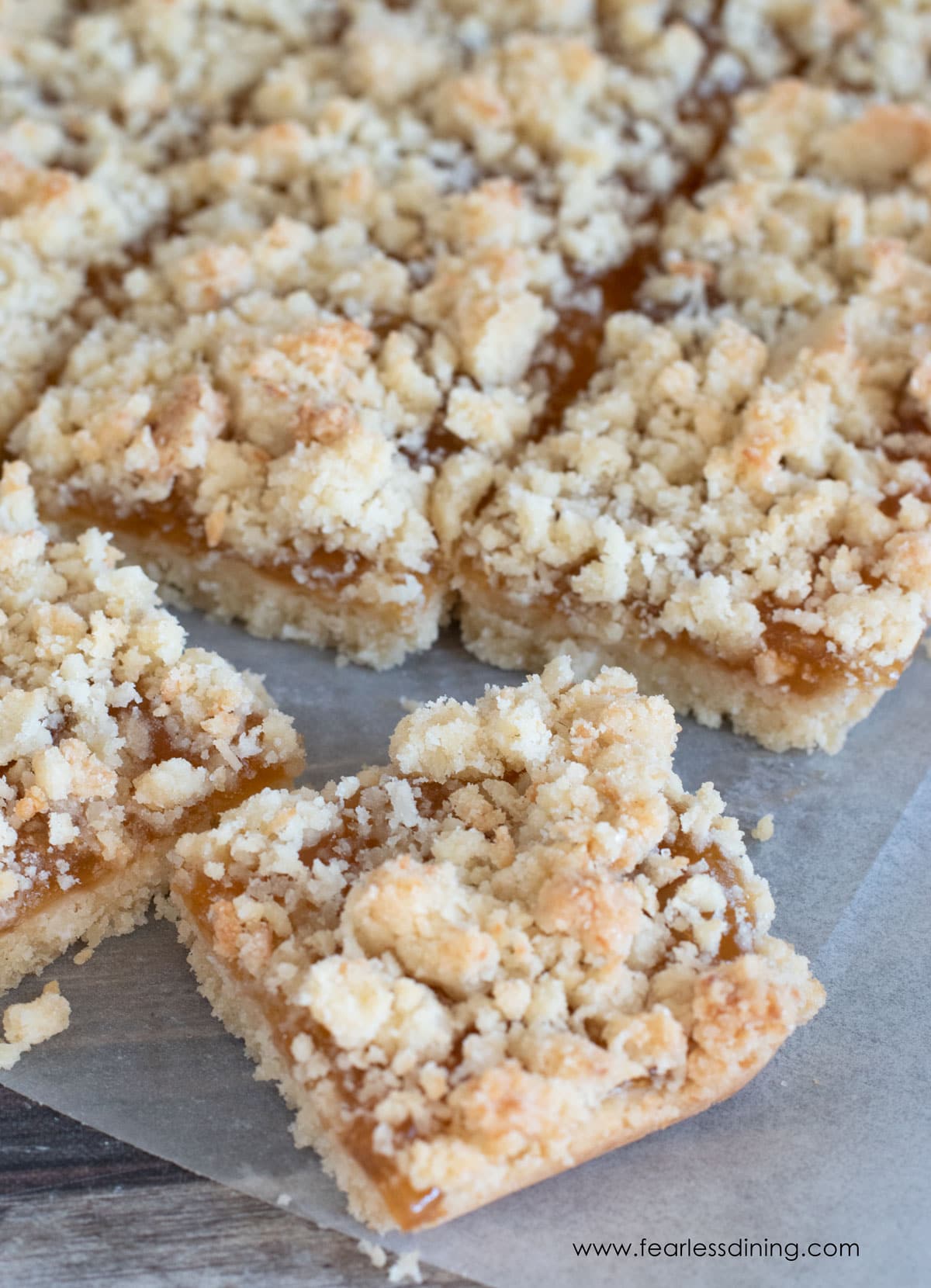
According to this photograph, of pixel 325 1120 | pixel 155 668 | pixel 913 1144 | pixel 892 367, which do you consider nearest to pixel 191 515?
pixel 155 668

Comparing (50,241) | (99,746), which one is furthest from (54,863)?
(50,241)

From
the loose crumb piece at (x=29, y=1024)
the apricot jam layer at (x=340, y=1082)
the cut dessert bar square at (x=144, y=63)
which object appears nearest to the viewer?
the apricot jam layer at (x=340, y=1082)

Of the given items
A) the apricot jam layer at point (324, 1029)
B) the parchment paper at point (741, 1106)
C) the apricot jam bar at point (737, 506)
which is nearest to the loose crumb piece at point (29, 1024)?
the parchment paper at point (741, 1106)

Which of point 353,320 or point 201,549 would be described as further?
point 353,320

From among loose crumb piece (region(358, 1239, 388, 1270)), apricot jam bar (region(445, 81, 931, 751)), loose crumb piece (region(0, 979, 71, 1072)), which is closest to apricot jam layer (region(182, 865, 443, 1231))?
loose crumb piece (region(358, 1239, 388, 1270))

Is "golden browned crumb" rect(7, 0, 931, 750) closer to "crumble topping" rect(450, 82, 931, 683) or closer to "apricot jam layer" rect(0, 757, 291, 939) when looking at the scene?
"crumble topping" rect(450, 82, 931, 683)

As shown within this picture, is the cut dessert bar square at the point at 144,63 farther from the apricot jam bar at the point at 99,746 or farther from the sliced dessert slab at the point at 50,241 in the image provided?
the apricot jam bar at the point at 99,746

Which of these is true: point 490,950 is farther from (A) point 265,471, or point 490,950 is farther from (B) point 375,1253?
(A) point 265,471
